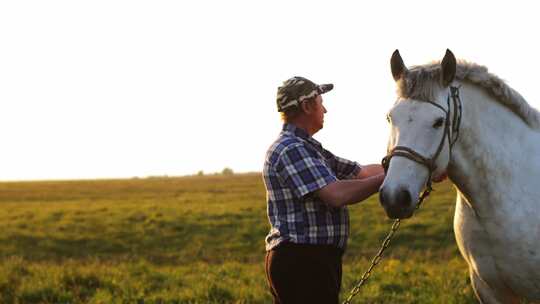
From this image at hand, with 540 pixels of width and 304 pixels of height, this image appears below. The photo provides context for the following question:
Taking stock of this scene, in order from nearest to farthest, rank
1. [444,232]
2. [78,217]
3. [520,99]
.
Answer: [520,99] < [444,232] < [78,217]

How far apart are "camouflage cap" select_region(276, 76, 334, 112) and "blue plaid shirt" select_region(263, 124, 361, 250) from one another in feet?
0.60

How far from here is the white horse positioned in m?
4.45

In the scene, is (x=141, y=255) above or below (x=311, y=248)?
below

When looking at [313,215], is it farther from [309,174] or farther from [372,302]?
[372,302]

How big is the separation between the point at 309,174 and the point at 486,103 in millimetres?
1430

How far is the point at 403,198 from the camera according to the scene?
4141 mm

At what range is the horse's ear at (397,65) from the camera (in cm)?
467

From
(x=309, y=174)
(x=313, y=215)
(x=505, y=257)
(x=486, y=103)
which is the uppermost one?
(x=486, y=103)

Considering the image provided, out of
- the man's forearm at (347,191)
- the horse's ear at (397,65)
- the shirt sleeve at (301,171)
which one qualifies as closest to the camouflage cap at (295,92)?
the shirt sleeve at (301,171)

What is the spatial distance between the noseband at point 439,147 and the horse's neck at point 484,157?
0.37 feet

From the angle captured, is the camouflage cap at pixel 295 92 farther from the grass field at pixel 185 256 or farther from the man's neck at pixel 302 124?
the grass field at pixel 185 256

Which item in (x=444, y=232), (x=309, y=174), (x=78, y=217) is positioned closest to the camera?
(x=309, y=174)

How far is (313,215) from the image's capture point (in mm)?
4781

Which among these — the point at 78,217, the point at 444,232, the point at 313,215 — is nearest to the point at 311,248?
the point at 313,215
